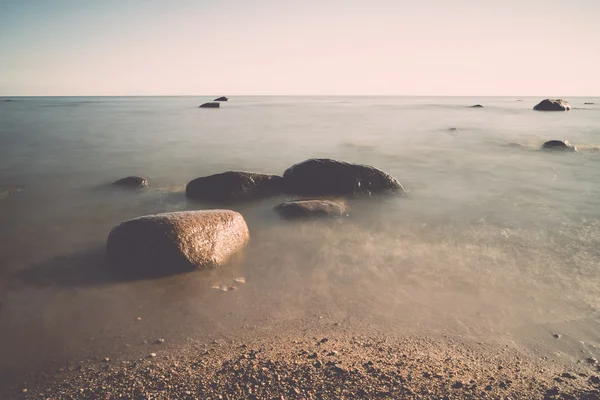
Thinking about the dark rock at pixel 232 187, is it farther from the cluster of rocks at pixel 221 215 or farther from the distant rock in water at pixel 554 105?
the distant rock in water at pixel 554 105

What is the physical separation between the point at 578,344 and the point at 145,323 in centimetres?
343

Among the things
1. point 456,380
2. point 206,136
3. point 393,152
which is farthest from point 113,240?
point 206,136

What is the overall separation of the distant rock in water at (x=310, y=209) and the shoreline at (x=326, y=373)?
117 inches

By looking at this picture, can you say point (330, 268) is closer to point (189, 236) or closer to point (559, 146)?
point (189, 236)

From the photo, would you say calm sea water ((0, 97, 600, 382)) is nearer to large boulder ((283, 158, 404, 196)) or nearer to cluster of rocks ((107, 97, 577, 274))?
cluster of rocks ((107, 97, 577, 274))

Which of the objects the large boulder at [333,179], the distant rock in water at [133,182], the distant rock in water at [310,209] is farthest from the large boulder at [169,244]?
the distant rock in water at [133,182]

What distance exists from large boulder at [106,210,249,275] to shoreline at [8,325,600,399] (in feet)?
4.14

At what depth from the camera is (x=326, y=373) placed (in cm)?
247

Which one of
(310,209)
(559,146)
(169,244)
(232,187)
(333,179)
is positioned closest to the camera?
(169,244)

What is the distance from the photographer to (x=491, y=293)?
363 centimetres

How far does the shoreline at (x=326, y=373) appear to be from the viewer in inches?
91.7

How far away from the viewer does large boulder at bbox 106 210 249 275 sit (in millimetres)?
3926

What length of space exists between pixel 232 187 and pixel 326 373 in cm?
486

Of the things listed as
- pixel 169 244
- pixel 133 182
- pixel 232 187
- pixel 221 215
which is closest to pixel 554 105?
pixel 232 187
